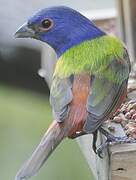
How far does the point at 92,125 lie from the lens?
256 cm

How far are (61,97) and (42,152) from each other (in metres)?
0.22

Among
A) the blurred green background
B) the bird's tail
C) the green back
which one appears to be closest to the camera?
the bird's tail

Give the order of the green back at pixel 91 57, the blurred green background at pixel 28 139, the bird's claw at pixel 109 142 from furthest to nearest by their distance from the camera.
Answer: the blurred green background at pixel 28 139 → the green back at pixel 91 57 → the bird's claw at pixel 109 142

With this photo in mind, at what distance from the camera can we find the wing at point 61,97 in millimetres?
2619

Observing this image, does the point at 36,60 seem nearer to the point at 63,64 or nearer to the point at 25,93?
the point at 25,93

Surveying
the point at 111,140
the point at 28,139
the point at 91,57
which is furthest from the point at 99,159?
the point at 28,139

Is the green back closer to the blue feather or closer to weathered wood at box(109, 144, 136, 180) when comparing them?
the blue feather

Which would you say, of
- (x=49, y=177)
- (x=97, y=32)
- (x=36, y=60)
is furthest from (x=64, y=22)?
(x=36, y=60)

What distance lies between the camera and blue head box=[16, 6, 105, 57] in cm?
299

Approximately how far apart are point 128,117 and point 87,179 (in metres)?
1.60

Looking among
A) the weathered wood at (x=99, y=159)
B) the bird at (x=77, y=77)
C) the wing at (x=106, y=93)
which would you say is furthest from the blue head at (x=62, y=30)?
the weathered wood at (x=99, y=159)

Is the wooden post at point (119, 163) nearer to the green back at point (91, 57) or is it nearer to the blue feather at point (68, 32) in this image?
the green back at point (91, 57)

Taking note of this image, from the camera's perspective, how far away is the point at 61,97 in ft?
8.77

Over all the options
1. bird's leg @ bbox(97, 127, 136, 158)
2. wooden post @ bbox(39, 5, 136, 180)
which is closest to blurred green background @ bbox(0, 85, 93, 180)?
wooden post @ bbox(39, 5, 136, 180)
